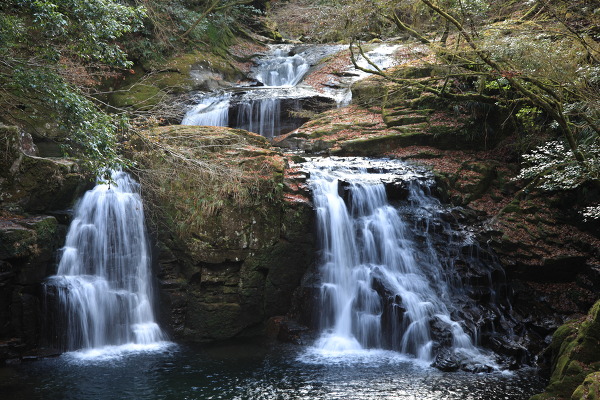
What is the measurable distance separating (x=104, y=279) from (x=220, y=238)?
8.12 feet

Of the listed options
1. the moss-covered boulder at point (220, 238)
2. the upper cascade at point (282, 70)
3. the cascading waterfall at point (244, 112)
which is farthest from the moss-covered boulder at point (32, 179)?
the upper cascade at point (282, 70)

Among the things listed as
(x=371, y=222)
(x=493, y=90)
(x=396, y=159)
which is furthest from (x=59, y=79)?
(x=493, y=90)

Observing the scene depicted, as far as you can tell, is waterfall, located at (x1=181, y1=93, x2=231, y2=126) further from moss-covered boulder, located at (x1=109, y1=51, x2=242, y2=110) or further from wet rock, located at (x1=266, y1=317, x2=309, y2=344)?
wet rock, located at (x1=266, y1=317, x2=309, y2=344)

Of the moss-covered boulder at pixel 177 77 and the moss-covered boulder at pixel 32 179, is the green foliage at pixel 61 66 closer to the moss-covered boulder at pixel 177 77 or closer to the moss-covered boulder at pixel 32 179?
the moss-covered boulder at pixel 32 179

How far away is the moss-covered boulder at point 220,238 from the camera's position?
884 centimetres

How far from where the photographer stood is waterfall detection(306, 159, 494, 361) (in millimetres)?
8453

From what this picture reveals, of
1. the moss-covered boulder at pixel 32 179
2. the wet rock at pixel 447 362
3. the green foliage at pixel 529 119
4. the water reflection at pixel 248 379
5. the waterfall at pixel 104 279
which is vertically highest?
the green foliage at pixel 529 119

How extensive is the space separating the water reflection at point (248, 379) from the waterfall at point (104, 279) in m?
0.67

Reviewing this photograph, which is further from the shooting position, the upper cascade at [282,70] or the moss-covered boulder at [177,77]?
the upper cascade at [282,70]

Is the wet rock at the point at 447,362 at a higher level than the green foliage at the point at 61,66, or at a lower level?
lower

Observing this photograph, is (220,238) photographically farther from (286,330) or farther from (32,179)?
(32,179)

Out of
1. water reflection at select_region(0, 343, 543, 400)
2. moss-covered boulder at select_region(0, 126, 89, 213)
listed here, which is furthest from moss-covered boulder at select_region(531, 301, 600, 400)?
moss-covered boulder at select_region(0, 126, 89, 213)

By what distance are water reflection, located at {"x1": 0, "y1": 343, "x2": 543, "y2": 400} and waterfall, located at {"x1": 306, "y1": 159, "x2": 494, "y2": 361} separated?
2.31 feet

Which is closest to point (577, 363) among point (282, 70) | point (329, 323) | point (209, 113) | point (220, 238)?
point (329, 323)
